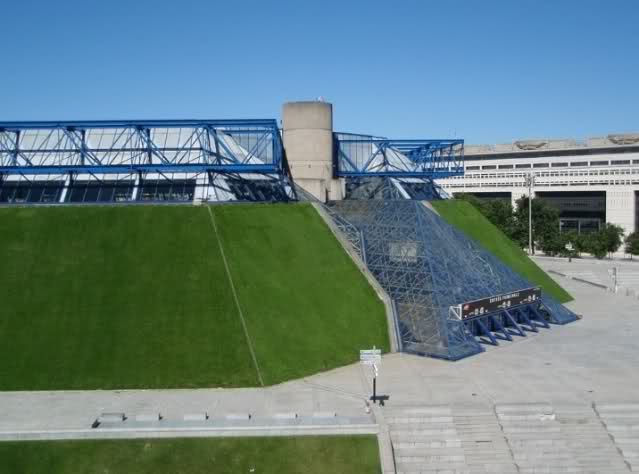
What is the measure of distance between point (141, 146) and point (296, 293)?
20.2 m

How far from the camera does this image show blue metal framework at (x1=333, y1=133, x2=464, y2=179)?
63406mm

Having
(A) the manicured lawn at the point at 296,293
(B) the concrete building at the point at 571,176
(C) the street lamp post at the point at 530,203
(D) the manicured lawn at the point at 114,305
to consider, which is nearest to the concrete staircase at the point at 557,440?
(A) the manicured lawn at the point at 296,293

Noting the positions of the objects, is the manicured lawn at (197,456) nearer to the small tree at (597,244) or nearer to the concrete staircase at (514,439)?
the concrete staircase at (514,439)

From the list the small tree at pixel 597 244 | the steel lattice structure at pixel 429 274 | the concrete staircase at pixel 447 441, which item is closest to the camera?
the concrete staircase at pixel 447 441

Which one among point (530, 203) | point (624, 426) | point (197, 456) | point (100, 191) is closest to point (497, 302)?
point (624, 426)

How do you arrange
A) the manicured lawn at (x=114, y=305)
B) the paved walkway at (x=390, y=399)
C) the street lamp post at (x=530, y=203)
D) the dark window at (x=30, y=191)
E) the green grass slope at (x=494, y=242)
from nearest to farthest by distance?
the paved walkway at (x=390, y=399) < the manicured lawn at (x=114, y=305) < the dark window at (x=30, y=191) < the green grass slope at (x=494, y=242) < the street lamp post at (x=530, y=203)

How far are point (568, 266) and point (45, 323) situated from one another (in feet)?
216

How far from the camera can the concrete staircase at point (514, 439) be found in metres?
27.4

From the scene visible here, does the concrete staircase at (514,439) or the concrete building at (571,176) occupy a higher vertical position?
the concrete building at (571,176)

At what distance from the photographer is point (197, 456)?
87.8ft

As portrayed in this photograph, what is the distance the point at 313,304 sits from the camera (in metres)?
40.6

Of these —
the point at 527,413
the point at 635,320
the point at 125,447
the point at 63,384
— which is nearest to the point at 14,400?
the point at 63,384

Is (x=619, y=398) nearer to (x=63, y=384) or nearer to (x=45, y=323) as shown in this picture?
(x=63, y=384)

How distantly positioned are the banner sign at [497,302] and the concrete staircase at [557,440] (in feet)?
37.6
